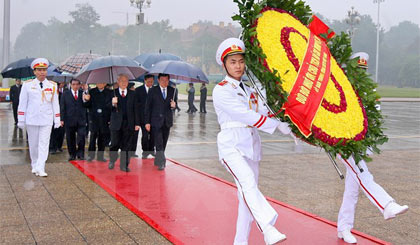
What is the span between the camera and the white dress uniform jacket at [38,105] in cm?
803

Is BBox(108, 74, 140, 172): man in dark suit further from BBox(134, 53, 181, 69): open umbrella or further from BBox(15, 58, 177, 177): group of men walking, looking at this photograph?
BBox(134, 53, 181, 69): open umbrella

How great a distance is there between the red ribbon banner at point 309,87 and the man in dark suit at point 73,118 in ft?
20.0

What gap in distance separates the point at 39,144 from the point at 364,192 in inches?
217

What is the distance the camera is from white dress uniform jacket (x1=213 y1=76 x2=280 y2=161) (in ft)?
13.3

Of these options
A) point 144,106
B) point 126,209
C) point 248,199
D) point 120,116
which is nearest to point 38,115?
point 120,116

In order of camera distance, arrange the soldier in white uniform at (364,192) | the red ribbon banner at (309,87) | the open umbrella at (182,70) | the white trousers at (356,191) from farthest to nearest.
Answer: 1. the open umbrella at (182,70)
2. the white trousers at (356,191)
3. the soldier in white uniform at (364,192)
4. the red ribbon banner at (309,87)

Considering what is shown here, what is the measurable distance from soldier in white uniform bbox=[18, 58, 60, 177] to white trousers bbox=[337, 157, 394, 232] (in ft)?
16.7

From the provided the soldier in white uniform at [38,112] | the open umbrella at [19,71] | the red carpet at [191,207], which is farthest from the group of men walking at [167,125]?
the open umbrella at [19,71]

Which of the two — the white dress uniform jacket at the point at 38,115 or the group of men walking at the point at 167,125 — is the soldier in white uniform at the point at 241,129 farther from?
the white dress uniform jacket at the point at 38,115

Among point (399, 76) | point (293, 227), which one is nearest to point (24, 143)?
point (293, 227)

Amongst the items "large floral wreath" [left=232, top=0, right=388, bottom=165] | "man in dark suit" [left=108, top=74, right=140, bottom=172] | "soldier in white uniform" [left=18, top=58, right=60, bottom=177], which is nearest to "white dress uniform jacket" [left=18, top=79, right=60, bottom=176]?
"soldier in white uniform" [left=18, top=58, right=60, bottom=177]

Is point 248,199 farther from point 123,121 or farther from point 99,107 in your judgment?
point 99,107

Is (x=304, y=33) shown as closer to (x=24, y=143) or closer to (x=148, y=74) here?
(x=148, y=74)

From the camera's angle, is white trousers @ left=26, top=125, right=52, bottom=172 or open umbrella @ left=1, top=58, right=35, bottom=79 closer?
white trousers @ left=26, top=125, right=52, bottom=172
